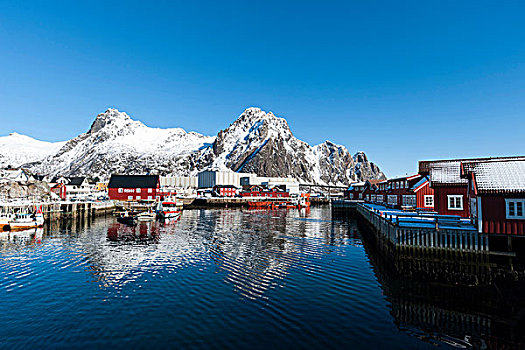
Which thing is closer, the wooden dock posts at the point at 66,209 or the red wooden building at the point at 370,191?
the wooden dock posts at the point at 66,209

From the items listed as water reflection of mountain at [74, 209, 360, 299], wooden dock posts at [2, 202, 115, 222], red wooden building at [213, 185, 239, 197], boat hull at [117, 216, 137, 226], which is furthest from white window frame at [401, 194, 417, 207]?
red wooden building at [213, 185, 239, 197]

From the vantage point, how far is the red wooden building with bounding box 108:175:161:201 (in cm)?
10400

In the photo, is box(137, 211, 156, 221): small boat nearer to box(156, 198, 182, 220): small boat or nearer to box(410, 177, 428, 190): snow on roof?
box(156, 198, 182, 220): small boat

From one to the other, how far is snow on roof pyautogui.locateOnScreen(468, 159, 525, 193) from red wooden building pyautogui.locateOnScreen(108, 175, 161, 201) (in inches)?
3851

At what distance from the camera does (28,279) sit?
21.7 metres

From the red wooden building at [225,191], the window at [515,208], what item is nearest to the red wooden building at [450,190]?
the window at [515,208]

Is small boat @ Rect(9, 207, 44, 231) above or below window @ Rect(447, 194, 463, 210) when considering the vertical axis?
below

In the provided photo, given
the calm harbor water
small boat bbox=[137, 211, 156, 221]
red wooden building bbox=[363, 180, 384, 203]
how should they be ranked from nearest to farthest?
the calm harbor water → small boat bbox=[137, 211, 156, 221] → red wooden building bbox=[363, 180, 384, 203]

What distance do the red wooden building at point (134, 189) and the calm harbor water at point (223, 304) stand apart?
244 ft

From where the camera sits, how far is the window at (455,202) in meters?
34.4

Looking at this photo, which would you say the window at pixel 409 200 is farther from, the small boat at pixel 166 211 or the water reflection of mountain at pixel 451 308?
the small boat at pixel 166 211

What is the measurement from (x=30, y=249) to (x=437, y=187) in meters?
45.0

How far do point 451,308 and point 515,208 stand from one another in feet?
29.4

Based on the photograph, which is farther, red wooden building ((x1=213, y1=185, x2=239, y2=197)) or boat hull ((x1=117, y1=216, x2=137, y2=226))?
red wooden building ((x1=213, y1=185, x2=239, y2=197))
